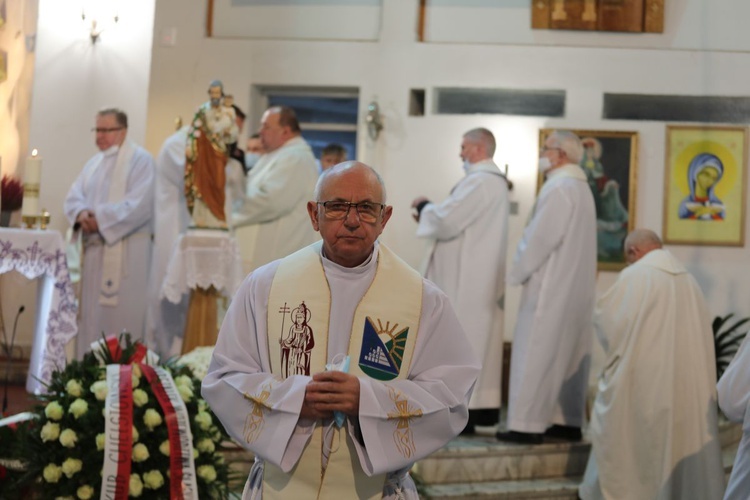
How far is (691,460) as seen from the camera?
727cm

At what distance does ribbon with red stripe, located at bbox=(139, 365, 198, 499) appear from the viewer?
5.42 metres

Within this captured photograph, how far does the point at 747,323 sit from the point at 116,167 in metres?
6.34

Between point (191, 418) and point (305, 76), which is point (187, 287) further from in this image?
point (305, 76)

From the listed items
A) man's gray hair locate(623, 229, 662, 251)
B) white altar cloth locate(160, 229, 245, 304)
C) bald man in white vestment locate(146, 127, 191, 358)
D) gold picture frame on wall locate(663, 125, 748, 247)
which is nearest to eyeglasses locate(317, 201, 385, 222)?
man's gray hair locate(623, 229, 662, 251)

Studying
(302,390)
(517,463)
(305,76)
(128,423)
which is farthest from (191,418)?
(305,76)

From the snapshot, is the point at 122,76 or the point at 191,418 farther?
the point at 122,76

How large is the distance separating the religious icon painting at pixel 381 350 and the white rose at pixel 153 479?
1.93 meters

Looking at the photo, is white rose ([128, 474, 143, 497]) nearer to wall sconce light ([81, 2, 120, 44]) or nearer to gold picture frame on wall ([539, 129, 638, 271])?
wall sconce light ([81, 2, 120, 44])

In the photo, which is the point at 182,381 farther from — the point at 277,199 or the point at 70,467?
the point at 277,199

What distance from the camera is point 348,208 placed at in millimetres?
3738

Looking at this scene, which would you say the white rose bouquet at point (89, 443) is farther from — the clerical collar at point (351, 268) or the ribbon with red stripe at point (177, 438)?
the clerical collar at point (351, 268)

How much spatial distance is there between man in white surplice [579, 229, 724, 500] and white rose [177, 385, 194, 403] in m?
Result: 2.96

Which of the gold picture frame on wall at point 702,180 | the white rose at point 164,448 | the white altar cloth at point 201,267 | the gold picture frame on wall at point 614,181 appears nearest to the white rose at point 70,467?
the white rose at point 164,448

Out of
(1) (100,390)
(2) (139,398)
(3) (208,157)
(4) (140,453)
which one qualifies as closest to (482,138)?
(3) (208,157)
